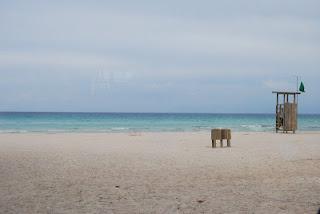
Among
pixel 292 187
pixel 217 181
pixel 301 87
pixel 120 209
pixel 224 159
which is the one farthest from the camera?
pixel 301 87

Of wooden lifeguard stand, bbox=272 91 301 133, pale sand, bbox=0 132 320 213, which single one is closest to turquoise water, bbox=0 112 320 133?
wooden lifeguard stand, bbox=272 91 301 133

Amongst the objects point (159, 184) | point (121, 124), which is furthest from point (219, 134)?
point (121, 124)

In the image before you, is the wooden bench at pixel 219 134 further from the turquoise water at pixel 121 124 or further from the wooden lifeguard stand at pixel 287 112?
the turquoise water at pixel 121 124

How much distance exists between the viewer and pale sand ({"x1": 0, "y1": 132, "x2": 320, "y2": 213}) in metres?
7.16

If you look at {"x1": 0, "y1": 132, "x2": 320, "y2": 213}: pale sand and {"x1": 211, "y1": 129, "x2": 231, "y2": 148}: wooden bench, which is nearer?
{"x1": 0, "y1": 132, "x2": 320, "y2": 213}: pale sand

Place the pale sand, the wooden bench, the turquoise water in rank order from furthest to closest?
the turquoise water
the wooden bench
the pale sand

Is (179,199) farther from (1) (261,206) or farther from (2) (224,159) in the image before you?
(2) (224,159)

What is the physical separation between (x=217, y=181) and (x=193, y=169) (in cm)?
193

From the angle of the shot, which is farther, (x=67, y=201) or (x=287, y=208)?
(x=67, y=201)

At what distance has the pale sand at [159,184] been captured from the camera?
7.16 m

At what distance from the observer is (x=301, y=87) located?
86.5ft

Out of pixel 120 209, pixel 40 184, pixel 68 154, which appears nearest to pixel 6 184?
pixel 40 184

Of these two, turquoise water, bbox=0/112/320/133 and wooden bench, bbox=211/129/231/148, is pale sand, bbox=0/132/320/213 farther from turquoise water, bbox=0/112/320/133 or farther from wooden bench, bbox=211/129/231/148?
turquoise water, bbox=0/112/320/133

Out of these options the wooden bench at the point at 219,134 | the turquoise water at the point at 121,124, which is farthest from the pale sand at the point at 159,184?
the turquoise water at the point at 121,124
